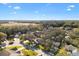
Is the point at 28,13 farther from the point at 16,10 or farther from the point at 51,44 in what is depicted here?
the point at 51,44

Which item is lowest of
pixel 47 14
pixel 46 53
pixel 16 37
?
pixel 46 53

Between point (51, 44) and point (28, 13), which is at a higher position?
point (28, 13)

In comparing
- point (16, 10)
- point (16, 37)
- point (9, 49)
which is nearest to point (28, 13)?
point (16, 10)

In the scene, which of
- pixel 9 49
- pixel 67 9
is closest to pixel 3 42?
pixel 9 49

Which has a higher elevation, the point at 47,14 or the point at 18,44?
the point at 47,14

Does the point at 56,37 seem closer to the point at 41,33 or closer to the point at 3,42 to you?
the point at 41,33

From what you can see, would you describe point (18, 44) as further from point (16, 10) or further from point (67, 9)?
point (67, 9)

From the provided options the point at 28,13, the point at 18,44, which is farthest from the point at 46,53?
the point at 28,13
